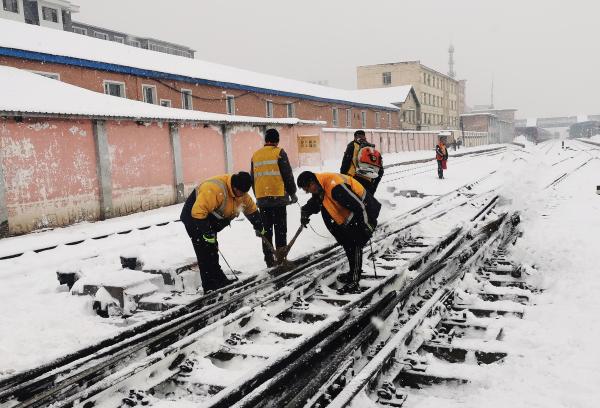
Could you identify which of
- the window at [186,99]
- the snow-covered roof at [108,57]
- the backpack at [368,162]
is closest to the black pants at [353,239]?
the backpack at [368,162]

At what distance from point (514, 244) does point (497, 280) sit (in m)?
1.95

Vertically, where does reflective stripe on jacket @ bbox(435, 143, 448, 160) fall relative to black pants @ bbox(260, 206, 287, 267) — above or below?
above

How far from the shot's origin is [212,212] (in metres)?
5.81

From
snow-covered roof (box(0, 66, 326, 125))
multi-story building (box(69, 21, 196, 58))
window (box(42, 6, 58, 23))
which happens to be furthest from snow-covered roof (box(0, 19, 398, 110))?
multi-story building (box(69, 21, 196, 58))

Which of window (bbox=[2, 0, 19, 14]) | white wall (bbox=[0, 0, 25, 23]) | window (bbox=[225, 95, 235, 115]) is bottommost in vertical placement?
window (bbox=[225, 95, 235, 115])

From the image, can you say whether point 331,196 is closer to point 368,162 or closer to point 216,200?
point 216,200

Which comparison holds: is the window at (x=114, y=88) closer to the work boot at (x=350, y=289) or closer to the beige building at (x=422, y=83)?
the work boot at (x=350, y=289)

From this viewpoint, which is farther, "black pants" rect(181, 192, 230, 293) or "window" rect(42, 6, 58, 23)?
"window" rect(42, 6, 58, 23)

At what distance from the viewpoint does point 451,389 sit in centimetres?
359

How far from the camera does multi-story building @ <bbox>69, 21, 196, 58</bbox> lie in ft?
158

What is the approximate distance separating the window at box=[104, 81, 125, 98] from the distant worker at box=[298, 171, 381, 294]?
1931 cm

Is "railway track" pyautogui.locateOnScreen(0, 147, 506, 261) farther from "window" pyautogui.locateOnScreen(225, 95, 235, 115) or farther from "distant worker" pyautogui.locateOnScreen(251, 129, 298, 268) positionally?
"window" pyautogui.locateOnScreen(225, 95, 235, 115)

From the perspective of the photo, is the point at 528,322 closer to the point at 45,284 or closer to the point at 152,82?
the point at 45,284

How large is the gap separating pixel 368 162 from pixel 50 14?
4489cm
